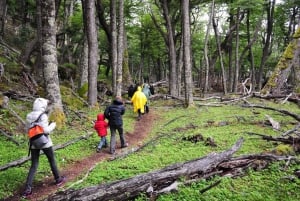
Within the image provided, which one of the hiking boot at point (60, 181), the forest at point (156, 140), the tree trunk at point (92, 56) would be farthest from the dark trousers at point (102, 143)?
the tree trunk at point (92, 56)

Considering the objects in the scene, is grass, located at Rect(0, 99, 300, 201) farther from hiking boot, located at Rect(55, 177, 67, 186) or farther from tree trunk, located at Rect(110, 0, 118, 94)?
tree trunk, located at Rect(110, 0, 118, 94)

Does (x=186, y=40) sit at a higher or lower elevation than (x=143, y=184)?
higher

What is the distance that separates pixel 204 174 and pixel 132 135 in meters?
5.92

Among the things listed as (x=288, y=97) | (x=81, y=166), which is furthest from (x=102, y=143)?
(x=288, y=97)

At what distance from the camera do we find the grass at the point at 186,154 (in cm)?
666

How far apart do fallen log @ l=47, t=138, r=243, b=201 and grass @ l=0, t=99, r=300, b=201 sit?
220 mm

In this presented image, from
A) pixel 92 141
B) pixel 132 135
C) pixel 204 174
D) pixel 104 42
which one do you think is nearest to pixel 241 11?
pixel 104 42

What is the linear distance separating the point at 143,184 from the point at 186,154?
2792 mm

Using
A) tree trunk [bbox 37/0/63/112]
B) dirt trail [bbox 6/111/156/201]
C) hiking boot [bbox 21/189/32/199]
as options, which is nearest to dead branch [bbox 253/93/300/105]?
dirt trail [bbox 6/111/156/201]

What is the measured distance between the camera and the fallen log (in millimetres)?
6055

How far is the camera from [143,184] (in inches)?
252

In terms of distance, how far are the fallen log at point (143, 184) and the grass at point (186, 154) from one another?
220mm

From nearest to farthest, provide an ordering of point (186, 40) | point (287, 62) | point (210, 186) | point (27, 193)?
point (210, 186) → point (27, 193) → point (186, 40) → point (287, 62)

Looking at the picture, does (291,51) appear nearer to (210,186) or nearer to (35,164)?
(210,186)
